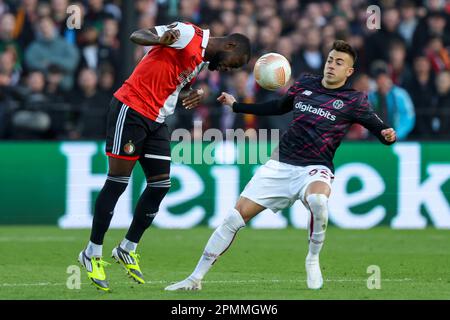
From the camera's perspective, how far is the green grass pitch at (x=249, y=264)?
8969 mm

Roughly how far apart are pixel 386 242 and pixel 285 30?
613 cm

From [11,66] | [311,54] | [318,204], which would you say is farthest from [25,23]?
[318,204]

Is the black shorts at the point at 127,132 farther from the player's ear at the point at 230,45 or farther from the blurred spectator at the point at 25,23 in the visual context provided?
the blurred spectator at the point at 25,23

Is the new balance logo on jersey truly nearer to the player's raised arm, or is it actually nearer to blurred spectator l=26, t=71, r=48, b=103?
the player's raised arm

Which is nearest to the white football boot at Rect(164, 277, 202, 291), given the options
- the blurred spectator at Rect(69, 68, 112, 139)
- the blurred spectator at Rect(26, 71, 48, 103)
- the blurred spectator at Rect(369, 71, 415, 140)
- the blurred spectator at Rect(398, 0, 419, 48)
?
the blurred spectator at Rect(69, 68, 112, 139)

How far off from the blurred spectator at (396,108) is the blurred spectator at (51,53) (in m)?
4.78

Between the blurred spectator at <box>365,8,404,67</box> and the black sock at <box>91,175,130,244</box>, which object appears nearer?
the black sock at <box>91,175,130,244</box>

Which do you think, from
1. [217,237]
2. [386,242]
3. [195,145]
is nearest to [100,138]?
[195,145]

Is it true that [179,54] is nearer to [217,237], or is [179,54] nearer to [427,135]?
[217,237]

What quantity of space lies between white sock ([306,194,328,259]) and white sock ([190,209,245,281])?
0.61 m

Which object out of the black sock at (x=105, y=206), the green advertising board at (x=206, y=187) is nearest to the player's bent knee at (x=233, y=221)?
the black sock at (x=105, y=206)

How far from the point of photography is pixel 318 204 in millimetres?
9062

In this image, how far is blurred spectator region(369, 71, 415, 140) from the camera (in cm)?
1622

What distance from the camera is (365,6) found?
19.2 metres
